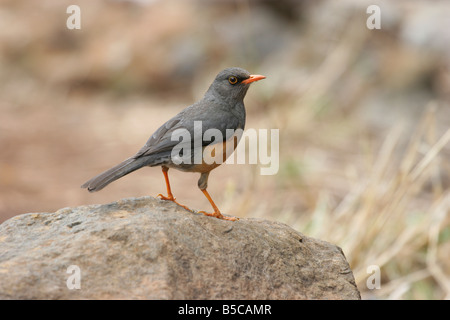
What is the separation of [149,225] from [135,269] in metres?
0.30

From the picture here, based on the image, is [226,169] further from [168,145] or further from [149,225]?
[149,225]

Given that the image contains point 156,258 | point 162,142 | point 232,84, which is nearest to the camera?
point 156,258

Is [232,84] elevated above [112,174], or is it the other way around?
[232,84]

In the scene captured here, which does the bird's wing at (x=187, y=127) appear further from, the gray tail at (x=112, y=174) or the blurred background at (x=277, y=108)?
the blurred background at (x=277, y=108)

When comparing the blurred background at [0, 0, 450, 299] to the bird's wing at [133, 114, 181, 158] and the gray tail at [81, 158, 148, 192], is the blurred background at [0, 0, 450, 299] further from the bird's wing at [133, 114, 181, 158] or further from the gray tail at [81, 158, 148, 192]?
the gray tail at [81, 158, 148, 192]

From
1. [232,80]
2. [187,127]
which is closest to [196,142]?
[187,127]

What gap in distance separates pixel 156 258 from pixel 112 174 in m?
0.71

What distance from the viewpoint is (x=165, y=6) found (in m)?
12.3

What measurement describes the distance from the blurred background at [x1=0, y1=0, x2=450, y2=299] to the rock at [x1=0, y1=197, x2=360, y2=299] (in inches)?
66.9

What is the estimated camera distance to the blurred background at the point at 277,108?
537 cm

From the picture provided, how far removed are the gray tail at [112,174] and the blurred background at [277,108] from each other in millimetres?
2129

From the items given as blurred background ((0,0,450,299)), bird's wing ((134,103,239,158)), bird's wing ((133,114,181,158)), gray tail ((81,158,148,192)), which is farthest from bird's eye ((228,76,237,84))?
blurred background ((0,0,450,299))

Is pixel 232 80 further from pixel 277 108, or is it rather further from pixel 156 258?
pixel 277 108

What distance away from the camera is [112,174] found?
3150 mm
